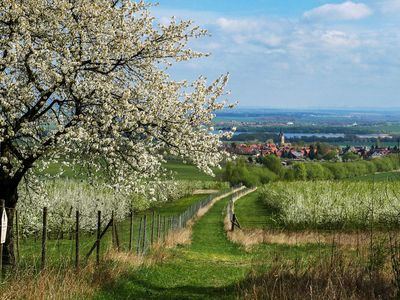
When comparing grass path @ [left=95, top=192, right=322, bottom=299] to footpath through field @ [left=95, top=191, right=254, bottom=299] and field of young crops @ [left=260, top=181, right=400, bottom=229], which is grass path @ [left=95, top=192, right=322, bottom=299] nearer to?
footpath through field @ [left=95, top=191, right=254, bottom=299]

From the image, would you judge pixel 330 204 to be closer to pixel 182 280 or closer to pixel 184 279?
pixel 184 279

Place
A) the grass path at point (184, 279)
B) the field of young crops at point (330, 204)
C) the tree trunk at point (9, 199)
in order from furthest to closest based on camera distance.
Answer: the field of young crops at point (330, 204) < the tree trunk at point (9, 199) < the grass path at point (184, 279)

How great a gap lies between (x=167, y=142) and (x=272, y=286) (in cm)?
662

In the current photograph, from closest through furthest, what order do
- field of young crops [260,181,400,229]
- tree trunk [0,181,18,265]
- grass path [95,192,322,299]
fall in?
grass path [95,192,322,299] → tree trunk [0,181,18,265] → field of young crops [260,181,400,229]

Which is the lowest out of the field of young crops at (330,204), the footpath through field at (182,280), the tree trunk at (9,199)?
the field of young crops at (330,204)

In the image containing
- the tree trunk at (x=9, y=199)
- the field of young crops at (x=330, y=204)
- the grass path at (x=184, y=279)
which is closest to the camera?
the grass path at (x=184, y=279)

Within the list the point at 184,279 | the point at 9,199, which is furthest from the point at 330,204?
the point at 9,199

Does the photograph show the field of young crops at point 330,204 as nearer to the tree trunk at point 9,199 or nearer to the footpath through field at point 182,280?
the footpath through field at point 182,280

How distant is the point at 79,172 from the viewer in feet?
58.6

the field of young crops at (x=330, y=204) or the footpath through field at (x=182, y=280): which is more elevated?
the footpath through field at (x=182, y=280)

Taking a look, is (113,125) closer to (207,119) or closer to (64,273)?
(207,119)

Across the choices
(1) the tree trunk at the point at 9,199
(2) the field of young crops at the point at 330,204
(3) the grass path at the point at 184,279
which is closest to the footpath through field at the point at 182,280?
(3) the grass path at the point at 184,279

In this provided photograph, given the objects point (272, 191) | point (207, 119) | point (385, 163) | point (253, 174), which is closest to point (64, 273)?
point (207, 119)

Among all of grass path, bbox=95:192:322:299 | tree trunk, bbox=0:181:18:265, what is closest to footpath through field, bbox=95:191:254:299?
grass path, bbox=95:192:322:299
